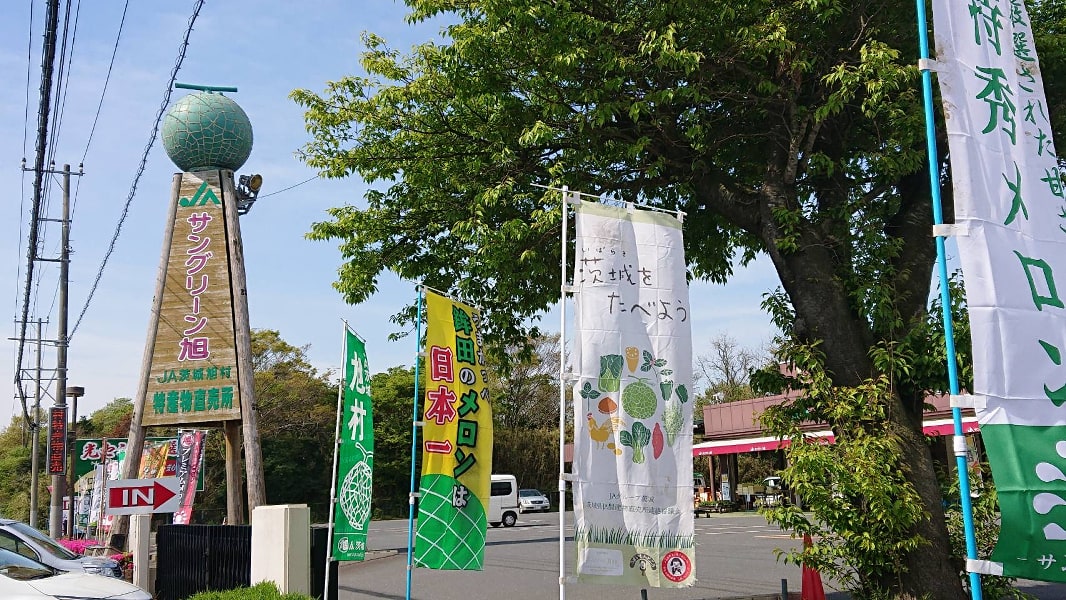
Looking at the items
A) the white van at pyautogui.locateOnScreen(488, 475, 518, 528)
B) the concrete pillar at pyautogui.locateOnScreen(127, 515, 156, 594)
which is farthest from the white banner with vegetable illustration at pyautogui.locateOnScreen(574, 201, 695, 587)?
the white van at pyautogui.locateOnScreen(488, 475, 518, 528)

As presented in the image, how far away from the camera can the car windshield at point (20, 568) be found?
7.94 meters

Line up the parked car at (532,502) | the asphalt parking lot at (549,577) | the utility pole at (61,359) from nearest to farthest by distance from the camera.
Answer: the asphalt parking lot at (549,577) → the utility pole at (61,359) → the parked car at (532,502)

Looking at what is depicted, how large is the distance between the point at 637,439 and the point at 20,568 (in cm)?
591

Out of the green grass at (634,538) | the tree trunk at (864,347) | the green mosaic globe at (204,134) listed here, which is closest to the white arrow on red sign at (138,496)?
the green grass at (634,538)

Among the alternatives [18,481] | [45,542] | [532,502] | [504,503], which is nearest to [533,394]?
[532,502]

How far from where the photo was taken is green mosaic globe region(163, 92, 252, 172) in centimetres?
1588

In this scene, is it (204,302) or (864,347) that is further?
(204,302)

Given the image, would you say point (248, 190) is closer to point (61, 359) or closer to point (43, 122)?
point (43, 122)

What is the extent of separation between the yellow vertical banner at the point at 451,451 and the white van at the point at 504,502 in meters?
26.8

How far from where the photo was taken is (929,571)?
8797 millimetres

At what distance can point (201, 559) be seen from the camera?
37.5 ft

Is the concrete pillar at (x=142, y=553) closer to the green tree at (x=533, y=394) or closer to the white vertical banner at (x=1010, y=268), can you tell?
the white vertical banner at (x=1010, y=268)

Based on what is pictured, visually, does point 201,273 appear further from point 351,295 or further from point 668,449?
point 668,449

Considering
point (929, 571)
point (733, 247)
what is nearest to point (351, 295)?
point (733, 247)
